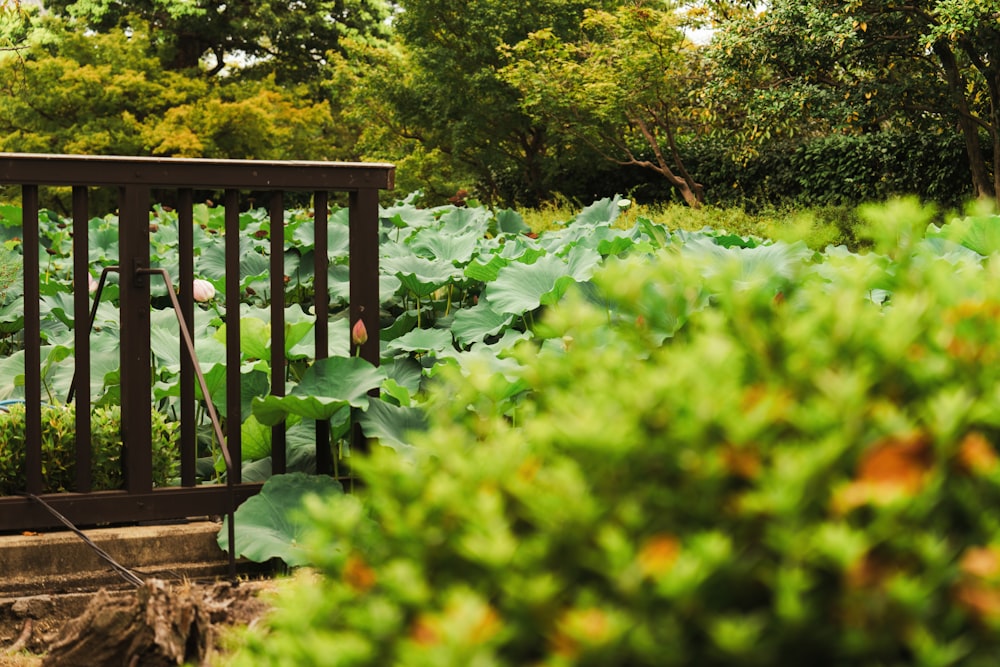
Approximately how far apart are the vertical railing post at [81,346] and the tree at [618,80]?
512 inches

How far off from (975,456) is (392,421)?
8.36 feet

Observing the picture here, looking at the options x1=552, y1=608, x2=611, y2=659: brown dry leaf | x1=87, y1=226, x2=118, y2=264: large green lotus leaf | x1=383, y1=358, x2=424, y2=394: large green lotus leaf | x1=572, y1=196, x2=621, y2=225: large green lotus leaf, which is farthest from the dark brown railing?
x1=87, y1=226, x2=118, y2=264: large green lotus leaf

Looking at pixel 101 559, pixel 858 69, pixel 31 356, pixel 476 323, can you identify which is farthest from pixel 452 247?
pixel 858 69

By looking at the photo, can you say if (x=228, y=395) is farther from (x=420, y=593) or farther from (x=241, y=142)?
(x=241, y=142)

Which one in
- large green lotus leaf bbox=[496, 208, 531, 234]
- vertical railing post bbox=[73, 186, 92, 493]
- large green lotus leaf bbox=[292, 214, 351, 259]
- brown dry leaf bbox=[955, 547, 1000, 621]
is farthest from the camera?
large green lotus leaf bbox=[496, 208, 531, 234]

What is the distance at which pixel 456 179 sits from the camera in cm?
2106

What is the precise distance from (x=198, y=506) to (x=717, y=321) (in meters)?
2.53

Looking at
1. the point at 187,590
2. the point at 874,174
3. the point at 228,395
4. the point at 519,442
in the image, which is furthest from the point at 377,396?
the point at 874,174

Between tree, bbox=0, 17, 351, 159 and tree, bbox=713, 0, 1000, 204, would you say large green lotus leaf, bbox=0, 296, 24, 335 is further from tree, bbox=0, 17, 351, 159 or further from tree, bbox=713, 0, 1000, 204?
tree, bbox=0, 17, 351, 159

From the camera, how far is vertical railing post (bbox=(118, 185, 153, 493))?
329cm

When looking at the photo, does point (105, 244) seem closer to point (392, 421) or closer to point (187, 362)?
point (187, 362)

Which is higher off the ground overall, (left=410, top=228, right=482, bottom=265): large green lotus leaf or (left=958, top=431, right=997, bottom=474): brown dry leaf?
(left=958, top=431, right=997, bottom=474): brown dry leaf

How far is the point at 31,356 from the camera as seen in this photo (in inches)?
129

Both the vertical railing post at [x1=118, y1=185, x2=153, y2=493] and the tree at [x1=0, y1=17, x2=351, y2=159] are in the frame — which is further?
the tree at [x1=0, y1=17, x2=351, y2=159]
